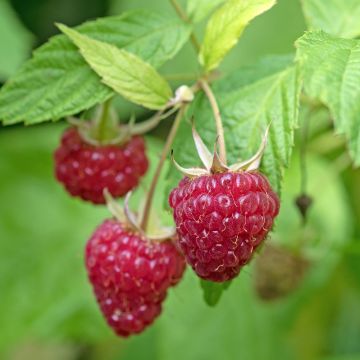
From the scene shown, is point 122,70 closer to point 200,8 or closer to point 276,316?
point 200,8

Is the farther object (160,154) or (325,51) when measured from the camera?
(160,154)

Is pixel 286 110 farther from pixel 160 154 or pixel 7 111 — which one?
pixel 7 111

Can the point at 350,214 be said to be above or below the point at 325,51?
below

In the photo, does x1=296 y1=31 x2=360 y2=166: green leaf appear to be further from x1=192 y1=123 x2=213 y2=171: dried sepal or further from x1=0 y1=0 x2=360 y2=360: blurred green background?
x1=0 y1=0 x2=360 y2=360: blurred green background

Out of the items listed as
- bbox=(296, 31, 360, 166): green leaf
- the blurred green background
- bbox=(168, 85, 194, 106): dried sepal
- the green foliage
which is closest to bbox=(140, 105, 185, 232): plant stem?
bbox=(168, 85, 194, 106): dried sepal

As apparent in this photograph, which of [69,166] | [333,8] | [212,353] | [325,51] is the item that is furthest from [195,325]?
[325,51]

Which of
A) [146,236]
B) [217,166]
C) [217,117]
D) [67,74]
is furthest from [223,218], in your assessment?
[67,74]

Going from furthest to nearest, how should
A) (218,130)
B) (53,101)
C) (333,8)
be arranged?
(333,8) → (53,101) → (218,130)
